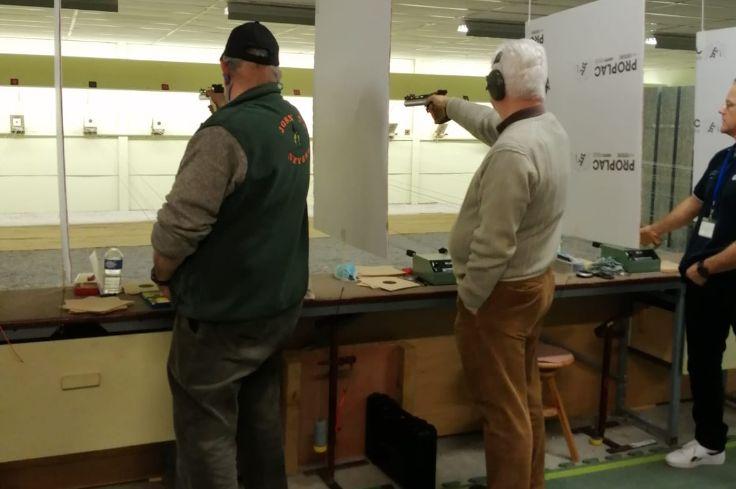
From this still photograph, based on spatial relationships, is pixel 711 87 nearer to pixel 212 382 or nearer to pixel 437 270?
pixel 437 270

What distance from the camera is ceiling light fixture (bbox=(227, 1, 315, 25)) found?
5797 millimetres

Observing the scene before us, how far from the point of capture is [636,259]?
3.06m

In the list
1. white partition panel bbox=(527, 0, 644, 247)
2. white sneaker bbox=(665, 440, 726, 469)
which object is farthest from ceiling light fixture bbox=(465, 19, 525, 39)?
white sneaker bbox=(665, 440, 726, 469)

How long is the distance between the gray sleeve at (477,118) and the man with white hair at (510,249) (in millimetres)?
274

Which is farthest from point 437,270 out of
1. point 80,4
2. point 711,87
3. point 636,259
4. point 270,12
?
point 270,12

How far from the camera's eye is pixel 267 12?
19.5 feet

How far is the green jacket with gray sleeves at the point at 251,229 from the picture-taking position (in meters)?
1.71

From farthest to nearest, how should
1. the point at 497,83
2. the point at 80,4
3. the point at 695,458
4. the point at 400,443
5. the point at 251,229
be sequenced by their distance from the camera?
the point at 80,4
the point at 695,458
the point at 400,443
the point at 497,83
the point at 251,229

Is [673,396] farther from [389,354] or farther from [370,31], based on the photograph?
[370,31]

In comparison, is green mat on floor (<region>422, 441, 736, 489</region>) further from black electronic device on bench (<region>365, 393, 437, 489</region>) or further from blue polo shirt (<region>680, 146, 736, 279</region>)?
blue polo shirt (<region>680, 146, 736, 279</region>)

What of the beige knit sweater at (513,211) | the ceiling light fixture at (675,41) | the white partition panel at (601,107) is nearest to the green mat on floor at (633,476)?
the white partition panel at (601,107)

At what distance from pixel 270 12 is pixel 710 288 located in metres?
4.40

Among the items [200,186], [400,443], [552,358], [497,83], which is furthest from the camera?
[552,358]

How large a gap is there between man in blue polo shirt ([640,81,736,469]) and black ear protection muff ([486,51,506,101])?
116 cm
